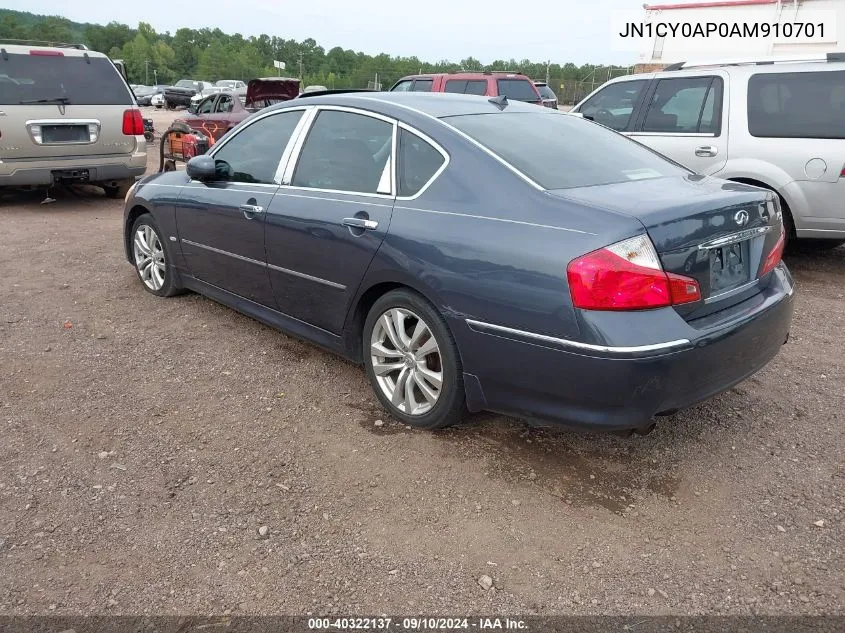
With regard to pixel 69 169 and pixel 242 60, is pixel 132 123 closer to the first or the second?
pixel 69 169

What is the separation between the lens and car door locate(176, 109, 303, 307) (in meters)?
4.19

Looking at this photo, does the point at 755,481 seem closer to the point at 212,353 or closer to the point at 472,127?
the point at 472,127

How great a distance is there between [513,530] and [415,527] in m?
0.38

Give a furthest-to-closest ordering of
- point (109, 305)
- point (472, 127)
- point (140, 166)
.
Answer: point (140, 166), point (109, 305), point (472, 127)

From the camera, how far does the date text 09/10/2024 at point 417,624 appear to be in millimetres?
2275

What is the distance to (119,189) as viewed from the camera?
398 inches

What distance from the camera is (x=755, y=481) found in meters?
Result: 3.08

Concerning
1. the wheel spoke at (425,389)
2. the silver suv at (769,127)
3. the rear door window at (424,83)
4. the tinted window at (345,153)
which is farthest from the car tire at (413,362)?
the rear door window at (424,83)

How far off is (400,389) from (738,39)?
11063 mm

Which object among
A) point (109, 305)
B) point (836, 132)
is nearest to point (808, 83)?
point (836, 132)

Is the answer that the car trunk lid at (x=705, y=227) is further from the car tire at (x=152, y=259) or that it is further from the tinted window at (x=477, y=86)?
the tinted window at (x=477, y=86)

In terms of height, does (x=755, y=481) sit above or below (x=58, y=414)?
below

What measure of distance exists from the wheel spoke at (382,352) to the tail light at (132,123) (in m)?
6.85

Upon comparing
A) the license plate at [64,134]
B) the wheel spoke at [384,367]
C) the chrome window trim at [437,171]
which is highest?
the license plate at [64,134]
